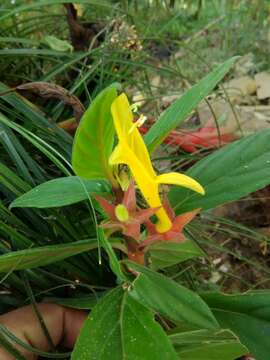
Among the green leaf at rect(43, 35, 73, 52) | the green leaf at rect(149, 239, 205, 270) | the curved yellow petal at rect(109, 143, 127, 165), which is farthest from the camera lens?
the green leaf at rect(43, 35, 73, 52)

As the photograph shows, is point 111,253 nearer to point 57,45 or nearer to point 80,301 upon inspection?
point 80,301

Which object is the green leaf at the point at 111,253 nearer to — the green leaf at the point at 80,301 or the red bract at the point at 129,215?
the red bract at the point at 129,215

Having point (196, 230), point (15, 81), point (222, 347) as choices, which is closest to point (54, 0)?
point (15, 81)

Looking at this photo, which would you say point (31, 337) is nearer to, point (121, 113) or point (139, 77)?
point (121, 113)

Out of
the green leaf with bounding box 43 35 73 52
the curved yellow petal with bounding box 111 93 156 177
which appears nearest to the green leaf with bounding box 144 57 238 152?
the curved yellow petal with bounding box 111 93 156 177

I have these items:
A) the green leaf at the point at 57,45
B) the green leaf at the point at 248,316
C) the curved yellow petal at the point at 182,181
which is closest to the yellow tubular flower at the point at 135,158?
the curved yellow petal at the point at 182,181

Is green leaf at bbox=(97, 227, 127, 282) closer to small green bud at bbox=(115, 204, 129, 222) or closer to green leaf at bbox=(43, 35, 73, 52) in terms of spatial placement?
small green bud at bbox=(115, 204, 129, 222)

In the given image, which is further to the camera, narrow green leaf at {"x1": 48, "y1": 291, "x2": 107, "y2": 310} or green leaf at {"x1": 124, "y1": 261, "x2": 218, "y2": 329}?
narrow green leaf at {"x1": 48, "y1": 291, "x2": 107, "y2": 310}
